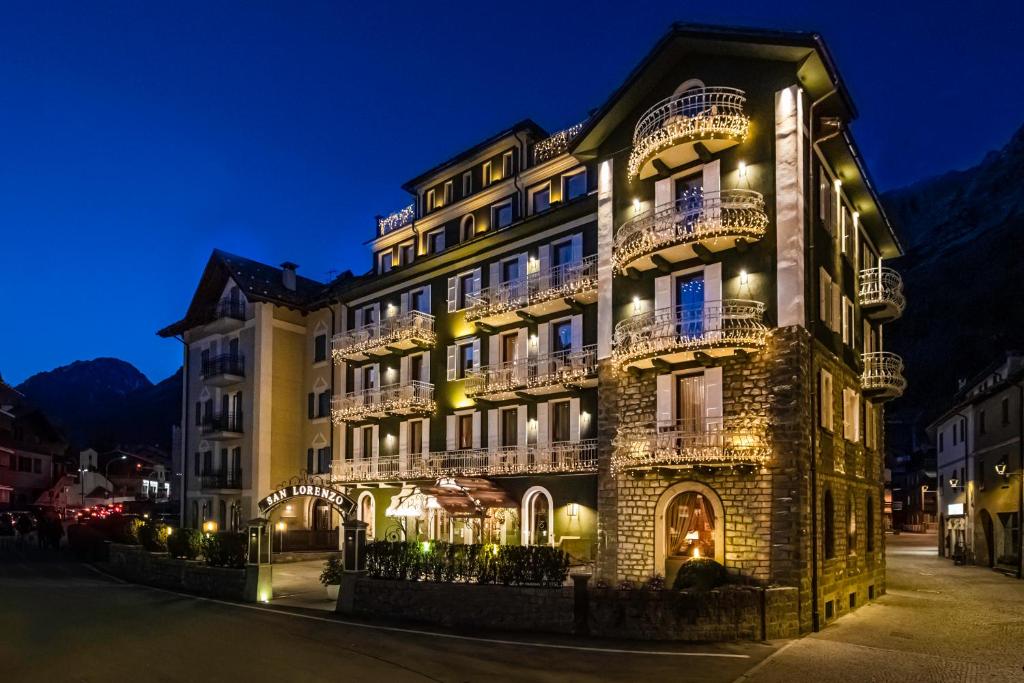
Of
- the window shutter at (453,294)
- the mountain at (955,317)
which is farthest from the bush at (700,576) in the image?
the mountain at (955,317)

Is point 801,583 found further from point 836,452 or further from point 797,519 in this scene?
point 836,452

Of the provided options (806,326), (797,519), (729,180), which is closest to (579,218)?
(729,180)

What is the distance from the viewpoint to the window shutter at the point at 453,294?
38656 millimetres

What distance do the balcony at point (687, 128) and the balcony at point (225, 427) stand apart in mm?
29619

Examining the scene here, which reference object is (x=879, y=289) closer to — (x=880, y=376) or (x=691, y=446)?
(x=880, y=376)

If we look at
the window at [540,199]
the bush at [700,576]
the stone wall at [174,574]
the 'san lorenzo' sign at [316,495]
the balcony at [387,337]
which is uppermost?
the window at [540,199]

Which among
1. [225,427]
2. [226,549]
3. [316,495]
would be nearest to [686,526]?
[316,495]

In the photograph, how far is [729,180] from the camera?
25641mm

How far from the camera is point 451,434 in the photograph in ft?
124

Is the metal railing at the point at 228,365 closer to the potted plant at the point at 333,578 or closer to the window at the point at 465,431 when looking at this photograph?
the window at the point at 465,431

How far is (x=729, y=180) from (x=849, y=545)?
1226 cm

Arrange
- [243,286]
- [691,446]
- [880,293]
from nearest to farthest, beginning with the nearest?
[691,446] < [880,293] < [243,286]

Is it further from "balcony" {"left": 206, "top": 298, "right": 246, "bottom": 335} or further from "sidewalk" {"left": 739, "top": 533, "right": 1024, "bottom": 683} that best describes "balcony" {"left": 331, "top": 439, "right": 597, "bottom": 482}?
"balcony" {"left": 206, "top": 298, "right": 246, "bottom": 335}

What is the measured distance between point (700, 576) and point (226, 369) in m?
32.7
